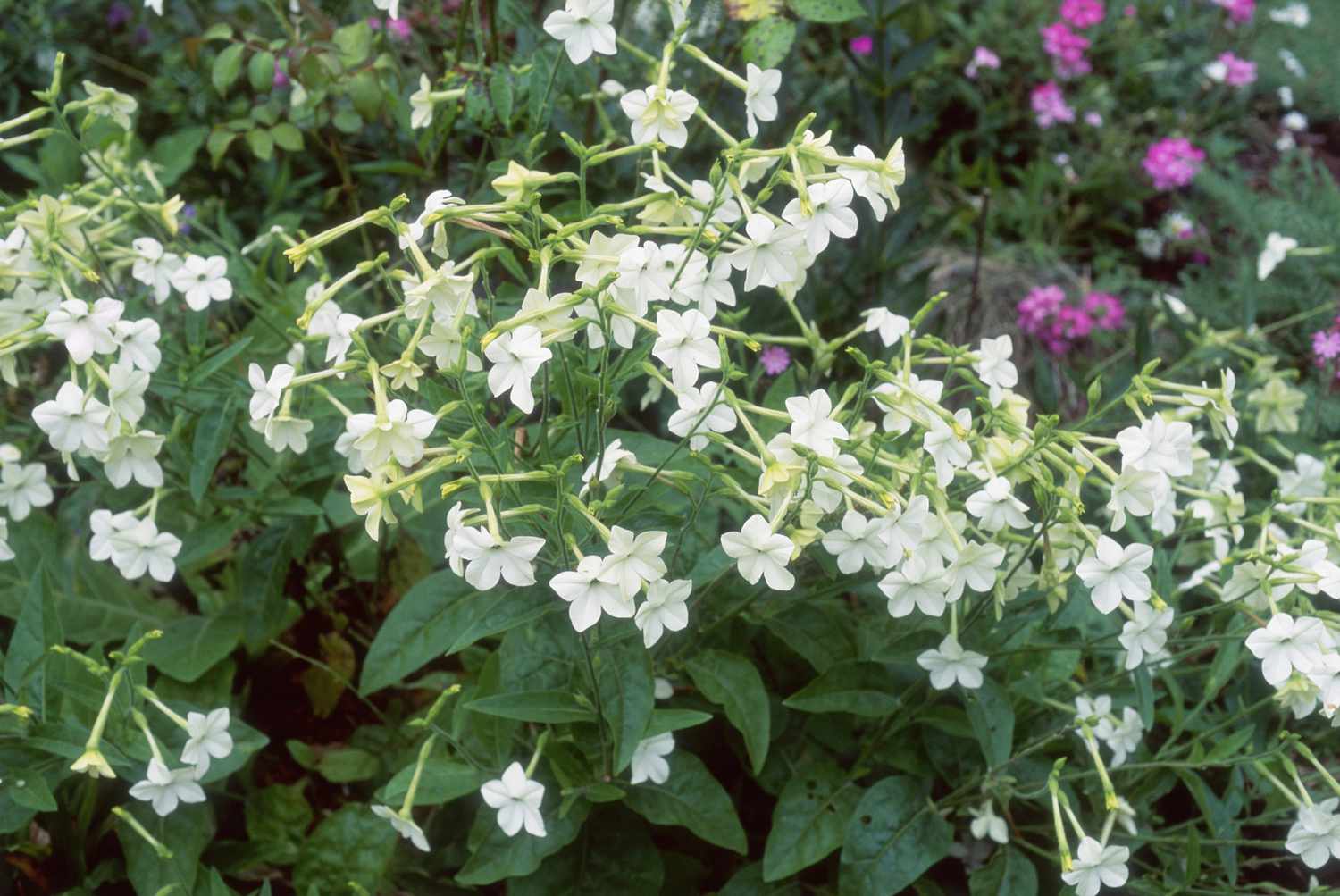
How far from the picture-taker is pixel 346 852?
74.5 inches

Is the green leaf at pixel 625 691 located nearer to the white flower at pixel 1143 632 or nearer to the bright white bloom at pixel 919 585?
the bright white bloom at pixel 919 585

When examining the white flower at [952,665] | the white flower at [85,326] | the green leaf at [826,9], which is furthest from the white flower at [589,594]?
the green leaf at [826,9]

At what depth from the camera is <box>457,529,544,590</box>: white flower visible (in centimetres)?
123

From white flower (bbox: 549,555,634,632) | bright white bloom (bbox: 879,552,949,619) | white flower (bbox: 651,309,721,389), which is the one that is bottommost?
bright white bloom (bbox: 879,552,949,619)

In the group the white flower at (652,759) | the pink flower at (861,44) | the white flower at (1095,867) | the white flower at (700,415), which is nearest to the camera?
the white flower at (700,415)

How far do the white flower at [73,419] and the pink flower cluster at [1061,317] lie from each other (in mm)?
2171

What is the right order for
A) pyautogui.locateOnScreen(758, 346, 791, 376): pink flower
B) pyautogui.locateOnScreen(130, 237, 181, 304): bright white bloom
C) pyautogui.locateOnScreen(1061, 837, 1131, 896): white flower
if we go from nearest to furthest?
pyautogui.locateOnScreen(1061, 837, 1131, 896): white flower < pyautogui.locateOnScreen(130, 237, 181, 304): bright white bloom < pyautogui.locateOnScreen(758, 346, 791, 376): pink flower

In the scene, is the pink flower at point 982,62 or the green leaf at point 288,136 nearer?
the green leaf at point 288,136

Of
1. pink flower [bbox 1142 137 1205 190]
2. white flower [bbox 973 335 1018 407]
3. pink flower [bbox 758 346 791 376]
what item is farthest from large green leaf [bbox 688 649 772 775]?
pink flower [bbox 1142 137 1205 190]

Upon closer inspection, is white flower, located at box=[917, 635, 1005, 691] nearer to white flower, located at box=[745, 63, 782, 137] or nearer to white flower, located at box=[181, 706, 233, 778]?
white flower, located at box=[745, 63, 782, 137]

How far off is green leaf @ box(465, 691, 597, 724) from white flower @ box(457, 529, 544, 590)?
11.1 inches

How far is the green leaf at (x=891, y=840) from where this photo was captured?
66.0 inches

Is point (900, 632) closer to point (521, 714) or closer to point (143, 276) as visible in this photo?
point (521, 714)

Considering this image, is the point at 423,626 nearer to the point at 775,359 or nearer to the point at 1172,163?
the point at 775,359
